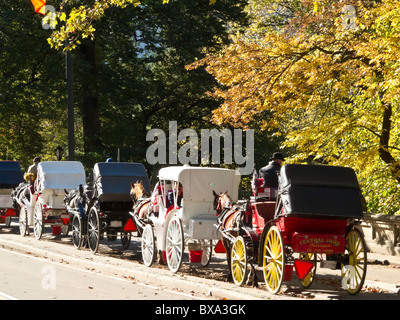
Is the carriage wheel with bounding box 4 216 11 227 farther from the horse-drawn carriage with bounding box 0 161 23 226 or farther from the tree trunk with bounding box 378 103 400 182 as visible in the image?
the tree trunk with bounding box 378 103 400 182

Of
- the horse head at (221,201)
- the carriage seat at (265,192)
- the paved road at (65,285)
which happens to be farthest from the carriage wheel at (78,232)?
the carriage seat at (265,192)

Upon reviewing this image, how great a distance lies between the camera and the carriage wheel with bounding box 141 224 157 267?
1602cm

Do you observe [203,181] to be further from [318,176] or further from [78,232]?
[78,232]

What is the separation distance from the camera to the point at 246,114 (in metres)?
21.0

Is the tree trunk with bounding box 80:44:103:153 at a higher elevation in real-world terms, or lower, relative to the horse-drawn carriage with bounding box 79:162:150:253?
higher

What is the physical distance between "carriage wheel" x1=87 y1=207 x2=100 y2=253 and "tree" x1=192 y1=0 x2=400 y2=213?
4625 mm

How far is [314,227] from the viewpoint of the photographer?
467 inches

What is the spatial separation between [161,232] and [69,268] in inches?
85.5

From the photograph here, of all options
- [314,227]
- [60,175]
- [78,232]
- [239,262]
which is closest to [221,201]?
[239,262]

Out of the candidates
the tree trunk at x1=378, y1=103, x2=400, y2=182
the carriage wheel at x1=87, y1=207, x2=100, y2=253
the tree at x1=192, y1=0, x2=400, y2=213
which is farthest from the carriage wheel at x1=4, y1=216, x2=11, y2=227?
the tree trunk at x1=378, y1=103, x2=400, y2=182

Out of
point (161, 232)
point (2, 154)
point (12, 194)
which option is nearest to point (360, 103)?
point (161, 232)

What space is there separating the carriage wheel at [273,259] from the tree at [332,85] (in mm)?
7904

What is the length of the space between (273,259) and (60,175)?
12.2m

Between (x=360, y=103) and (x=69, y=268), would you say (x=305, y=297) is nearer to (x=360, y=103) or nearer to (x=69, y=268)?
(x=69, y=268)
